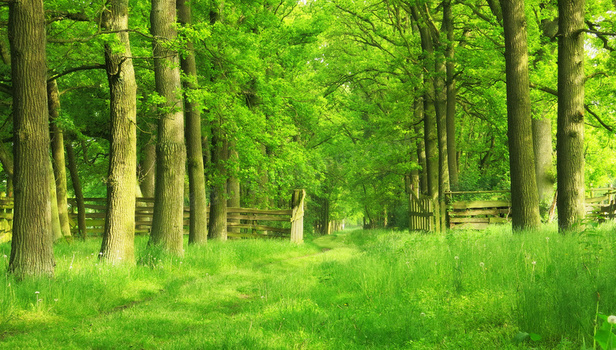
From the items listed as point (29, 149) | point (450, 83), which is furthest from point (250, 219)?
point (29, 149)

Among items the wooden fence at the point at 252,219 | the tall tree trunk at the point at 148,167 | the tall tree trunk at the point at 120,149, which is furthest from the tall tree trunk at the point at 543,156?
the tall tree trunk at the point at 120,149

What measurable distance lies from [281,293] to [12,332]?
379cm

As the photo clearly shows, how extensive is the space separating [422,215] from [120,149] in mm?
13683

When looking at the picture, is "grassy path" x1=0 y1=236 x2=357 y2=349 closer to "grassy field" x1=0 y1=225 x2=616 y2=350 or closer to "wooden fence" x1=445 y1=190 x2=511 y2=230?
"grassy field" x1=0 y1=225 x2=616 y2=350

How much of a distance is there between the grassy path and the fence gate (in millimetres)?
11489

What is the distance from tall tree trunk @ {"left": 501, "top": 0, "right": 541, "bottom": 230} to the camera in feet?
37.9

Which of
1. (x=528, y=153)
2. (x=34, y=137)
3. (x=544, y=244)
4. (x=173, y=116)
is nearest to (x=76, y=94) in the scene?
(x=173, y=116)

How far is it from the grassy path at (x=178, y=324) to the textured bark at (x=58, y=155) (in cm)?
849

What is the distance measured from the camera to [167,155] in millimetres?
12477

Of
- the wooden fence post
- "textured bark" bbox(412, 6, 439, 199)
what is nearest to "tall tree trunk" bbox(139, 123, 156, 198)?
the wooden fence post

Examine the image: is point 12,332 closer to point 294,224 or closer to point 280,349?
point 280,349

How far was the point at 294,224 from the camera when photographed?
21516 mm

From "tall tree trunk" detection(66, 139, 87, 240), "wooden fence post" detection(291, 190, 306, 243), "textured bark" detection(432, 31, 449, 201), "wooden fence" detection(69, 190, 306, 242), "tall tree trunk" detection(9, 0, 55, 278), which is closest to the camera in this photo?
"tall tree trunk" detection(9, 0, 55, 278)

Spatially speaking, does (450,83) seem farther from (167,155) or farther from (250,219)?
(167,155)
